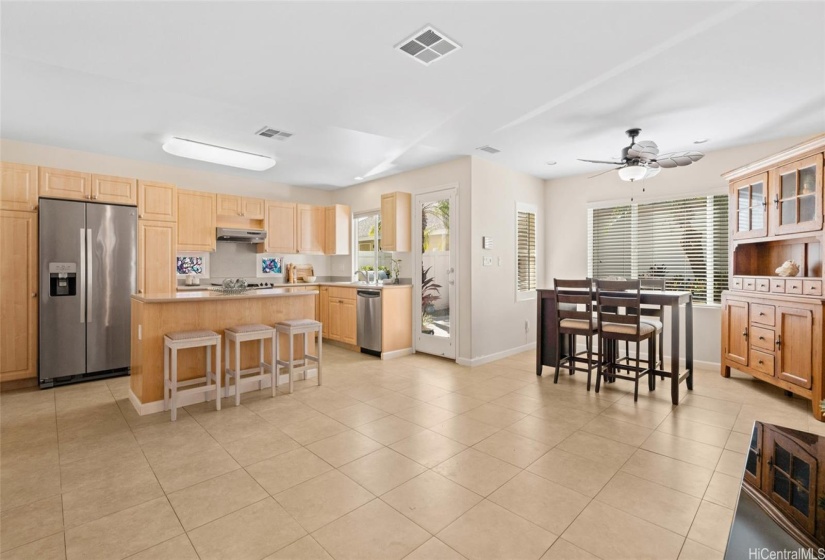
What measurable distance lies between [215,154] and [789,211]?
619 centimetres

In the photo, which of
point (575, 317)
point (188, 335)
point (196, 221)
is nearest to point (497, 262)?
point (575, 317)

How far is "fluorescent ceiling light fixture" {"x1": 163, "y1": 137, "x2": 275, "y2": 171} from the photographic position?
14.6 ft

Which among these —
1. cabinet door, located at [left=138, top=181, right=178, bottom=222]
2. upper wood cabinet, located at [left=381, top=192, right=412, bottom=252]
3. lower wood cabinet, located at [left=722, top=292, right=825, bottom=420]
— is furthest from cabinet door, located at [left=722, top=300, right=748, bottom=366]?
cabinet door, located at [left=138, top=181, right=178, bottom=222]

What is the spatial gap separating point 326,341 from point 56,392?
343cm

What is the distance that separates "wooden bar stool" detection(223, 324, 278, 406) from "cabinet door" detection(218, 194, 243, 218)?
8.61 feet

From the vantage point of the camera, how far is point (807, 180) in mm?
3469

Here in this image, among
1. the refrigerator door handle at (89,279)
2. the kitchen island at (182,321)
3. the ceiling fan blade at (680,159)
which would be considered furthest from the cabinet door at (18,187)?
the ceiling fan blade at (680,159)

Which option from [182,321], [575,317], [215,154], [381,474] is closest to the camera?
[381,474]

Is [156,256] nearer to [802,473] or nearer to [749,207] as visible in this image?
[802,473]

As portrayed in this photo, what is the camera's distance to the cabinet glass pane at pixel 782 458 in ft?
3.05

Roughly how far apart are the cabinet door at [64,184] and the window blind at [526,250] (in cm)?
543

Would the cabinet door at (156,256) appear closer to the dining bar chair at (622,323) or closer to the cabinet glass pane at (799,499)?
the dining bar chair at (622,323)

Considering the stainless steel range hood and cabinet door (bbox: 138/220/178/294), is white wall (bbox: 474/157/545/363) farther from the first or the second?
cabinet door (bbox: 138/220/178/294)

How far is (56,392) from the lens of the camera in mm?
3887
